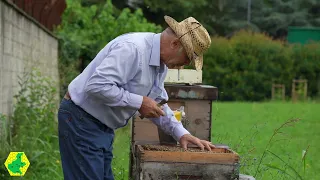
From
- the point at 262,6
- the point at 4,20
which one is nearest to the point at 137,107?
the point at 4,20

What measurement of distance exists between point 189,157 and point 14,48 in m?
5.15

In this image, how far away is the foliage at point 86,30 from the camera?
17.3 m

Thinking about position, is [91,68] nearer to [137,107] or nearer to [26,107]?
[137,107]

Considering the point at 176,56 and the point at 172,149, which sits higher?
the point at 176,56

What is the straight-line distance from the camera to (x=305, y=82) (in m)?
32.8

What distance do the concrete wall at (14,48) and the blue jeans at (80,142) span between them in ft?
12.7

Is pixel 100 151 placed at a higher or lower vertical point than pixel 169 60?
lower

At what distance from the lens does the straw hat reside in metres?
4.37

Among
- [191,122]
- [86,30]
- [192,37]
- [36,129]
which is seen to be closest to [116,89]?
[192,37]

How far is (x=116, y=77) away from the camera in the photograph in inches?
168

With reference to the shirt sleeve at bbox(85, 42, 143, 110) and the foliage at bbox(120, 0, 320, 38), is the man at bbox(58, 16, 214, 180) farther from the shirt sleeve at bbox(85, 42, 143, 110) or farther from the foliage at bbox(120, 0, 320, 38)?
the foliage at bbox(120, 0, 320, 38)

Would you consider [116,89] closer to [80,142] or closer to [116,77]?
[116,77]

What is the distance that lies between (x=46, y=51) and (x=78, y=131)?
9204 mm

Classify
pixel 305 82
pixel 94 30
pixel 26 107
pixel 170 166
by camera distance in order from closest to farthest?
pixel 170 166
pixel 26 107
pixel 94 30
pixel 305 82
